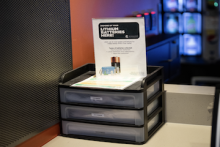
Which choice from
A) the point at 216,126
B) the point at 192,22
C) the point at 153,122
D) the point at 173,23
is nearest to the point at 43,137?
the point at 153,122

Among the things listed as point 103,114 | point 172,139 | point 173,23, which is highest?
point 173,23

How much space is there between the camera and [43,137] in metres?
1.49

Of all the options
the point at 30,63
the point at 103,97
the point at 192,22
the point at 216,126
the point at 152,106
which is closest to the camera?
the point at 216,126

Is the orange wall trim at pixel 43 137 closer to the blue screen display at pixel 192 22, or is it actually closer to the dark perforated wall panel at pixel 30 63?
the dark perforated wall panel at pixel 30 63

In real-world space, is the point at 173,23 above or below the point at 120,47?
above

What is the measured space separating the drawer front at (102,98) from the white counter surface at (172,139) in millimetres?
201

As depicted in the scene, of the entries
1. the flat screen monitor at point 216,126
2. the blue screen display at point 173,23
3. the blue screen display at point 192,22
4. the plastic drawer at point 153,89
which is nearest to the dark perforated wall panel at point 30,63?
the plastic drawer at point 153,89

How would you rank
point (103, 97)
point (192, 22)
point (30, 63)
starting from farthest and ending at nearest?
point (192, 22) → point (103, 97) → point (30, 63)

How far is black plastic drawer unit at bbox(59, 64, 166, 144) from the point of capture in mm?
1408

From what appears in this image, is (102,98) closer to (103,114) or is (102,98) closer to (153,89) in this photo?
(103,114)

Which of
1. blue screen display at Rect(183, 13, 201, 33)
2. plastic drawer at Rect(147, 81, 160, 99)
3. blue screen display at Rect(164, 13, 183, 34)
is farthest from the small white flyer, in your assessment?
blue screen display at Rect(183, 13, 201, 33)

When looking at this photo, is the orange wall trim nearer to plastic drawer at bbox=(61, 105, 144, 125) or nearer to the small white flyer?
plastic drawer at bbox=(61, 105, 144, 125)

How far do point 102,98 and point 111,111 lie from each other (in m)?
0.08

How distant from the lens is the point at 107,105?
4.74 feet
